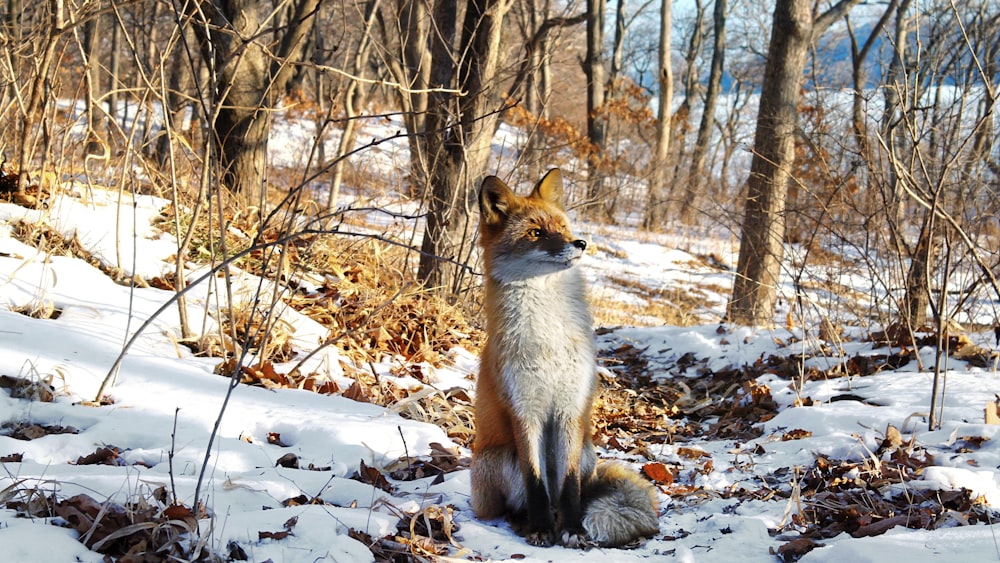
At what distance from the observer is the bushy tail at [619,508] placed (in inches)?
136

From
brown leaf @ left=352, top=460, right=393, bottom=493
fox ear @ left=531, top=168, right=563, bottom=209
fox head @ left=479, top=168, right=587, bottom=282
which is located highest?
fox ear @ left=531, top=168, right=563, bottom=209

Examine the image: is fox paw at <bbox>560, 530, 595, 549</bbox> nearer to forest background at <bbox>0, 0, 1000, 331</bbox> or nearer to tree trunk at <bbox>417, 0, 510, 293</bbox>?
forest background at <bbox>0, 0, 1000, 331</bbox>

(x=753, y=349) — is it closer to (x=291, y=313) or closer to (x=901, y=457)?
(x=901, y=457)

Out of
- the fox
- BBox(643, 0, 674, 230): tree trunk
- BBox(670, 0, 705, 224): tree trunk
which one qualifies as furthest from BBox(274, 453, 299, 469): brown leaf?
BBox(670, 0, 705, 224): tree trunk

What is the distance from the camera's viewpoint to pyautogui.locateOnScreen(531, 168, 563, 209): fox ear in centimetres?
414

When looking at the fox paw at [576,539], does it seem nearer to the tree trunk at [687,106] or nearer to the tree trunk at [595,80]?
the tree trunk at [595,80]

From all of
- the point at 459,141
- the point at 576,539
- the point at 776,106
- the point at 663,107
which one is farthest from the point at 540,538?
the point at 663,107

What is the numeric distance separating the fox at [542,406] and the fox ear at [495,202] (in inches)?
0.5

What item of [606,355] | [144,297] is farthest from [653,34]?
[144,297]

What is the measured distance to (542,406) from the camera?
3.51 m

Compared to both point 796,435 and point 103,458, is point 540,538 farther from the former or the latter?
point 796,435

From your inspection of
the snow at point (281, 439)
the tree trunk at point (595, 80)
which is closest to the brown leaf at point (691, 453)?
the snow at point (281, 439)

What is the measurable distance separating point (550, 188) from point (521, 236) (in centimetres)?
61

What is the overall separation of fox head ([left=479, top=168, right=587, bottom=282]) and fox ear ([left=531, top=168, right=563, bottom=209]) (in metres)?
0.07
